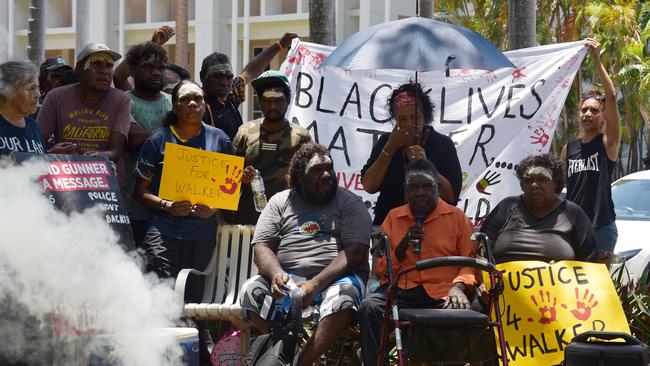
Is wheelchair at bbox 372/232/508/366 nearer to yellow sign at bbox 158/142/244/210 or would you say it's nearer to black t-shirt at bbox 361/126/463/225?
black t-shirt at bbox 361/126/463/225

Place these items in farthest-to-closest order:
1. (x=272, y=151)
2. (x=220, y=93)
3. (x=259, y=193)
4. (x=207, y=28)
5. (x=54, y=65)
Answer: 1. (x=207, y=28)
2. (x=54, y=65)
3. (x=220, y=93)
4. (x=272, y=151)
5. (x=259, y=193)

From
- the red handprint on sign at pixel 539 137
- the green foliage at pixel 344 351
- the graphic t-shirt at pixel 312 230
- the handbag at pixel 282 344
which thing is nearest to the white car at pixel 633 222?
the red handprint on sign at pixel 539 137

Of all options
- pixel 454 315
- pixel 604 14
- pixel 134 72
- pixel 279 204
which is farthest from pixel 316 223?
pixel 604 14

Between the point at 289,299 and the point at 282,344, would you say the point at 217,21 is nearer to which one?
the point at 289,299

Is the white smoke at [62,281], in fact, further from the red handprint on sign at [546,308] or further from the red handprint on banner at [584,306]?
the red handprint on banner at [584,306]

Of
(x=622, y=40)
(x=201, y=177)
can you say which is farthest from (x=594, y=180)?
(x=622, y=40)

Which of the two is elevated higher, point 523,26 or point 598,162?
point 523,26

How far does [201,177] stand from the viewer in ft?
23.8

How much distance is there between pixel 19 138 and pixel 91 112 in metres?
1.08

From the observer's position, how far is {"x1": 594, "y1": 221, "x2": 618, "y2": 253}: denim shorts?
773 cm

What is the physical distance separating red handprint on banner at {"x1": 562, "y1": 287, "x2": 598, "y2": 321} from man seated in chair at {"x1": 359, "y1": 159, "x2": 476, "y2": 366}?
0.72m

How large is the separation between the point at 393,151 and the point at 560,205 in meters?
1.13

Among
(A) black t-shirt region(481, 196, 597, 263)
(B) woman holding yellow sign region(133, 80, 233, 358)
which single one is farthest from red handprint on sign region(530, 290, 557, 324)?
(B) woman holding yellow sign region(133, 80, 233, 358)

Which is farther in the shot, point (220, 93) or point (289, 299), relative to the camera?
point (220, 93)
